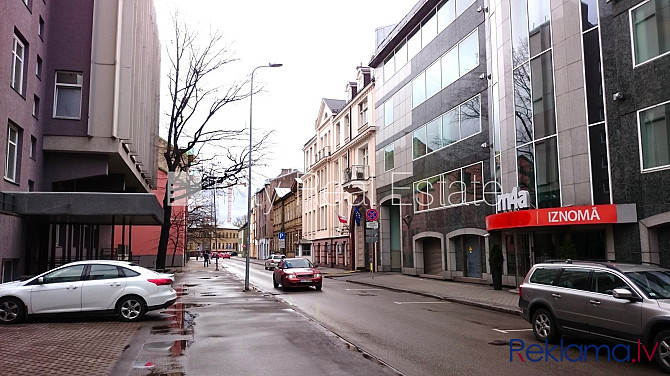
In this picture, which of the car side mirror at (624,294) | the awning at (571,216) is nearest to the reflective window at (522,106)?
the awning at (571,216)

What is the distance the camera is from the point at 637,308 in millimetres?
8023

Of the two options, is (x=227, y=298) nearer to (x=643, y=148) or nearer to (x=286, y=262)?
(x=286, y=262)

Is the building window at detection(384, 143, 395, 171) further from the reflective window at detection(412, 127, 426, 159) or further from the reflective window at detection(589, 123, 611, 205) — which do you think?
the reflective window at detection(589, 123, 611, 205)

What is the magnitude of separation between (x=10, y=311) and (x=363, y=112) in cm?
3345

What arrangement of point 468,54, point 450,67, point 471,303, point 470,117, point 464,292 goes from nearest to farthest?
point 471,303, point 464,292, point 470,117, point 468,54, point 450,67

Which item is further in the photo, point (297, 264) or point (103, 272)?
point (297, 264)

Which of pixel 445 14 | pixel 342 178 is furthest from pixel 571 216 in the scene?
pixel 342 178

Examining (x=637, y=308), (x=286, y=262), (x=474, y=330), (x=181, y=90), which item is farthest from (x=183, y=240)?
(x=637, y=308)

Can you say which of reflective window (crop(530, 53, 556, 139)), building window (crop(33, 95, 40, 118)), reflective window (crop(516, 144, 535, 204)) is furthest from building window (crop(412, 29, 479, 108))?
building window (crop(33, 95, 40, 118))

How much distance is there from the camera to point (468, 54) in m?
25.6

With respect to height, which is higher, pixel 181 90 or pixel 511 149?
pixel 181 90

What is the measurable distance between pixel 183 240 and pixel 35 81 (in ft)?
121

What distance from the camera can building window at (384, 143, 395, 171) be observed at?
35250mm

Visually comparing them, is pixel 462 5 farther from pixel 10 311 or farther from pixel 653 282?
pixel 10 311
